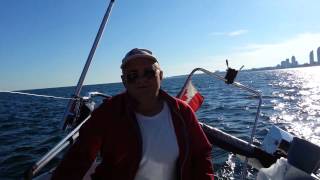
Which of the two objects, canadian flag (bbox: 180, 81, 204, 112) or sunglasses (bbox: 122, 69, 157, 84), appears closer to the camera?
sunglasses (bbox: 122, 69, 157, 84)

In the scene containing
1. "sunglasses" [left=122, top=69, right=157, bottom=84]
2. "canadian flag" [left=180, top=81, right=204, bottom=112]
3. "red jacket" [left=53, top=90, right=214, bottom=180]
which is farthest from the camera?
"canadian flag" [left=180, top=81, right=204, bottom=112]

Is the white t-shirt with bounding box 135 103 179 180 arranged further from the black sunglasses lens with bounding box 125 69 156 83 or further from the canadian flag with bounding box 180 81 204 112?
the canadian flag with bounding box 180 81 204 112

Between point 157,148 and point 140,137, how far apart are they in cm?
15

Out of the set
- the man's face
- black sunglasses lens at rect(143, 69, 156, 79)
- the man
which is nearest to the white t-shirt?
the man

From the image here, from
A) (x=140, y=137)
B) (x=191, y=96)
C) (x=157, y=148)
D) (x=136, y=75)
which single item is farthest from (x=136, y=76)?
(x=191, y=96)

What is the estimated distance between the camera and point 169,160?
8.10 feet

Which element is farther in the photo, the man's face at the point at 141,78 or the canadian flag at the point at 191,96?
the canadian flag at the point at 191,96

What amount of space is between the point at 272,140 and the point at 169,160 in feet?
7.28

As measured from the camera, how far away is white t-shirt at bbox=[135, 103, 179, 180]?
2.41 meters

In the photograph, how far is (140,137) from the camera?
2.37m

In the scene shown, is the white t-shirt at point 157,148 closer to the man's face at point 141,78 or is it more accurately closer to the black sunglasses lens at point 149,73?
the man's face at point 141,78

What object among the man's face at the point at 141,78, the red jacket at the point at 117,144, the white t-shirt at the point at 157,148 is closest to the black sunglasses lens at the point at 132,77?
the man's face at the point at 141,78

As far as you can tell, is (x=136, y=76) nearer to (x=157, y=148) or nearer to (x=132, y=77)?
(x=132, y=77)

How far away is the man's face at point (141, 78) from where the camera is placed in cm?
241
